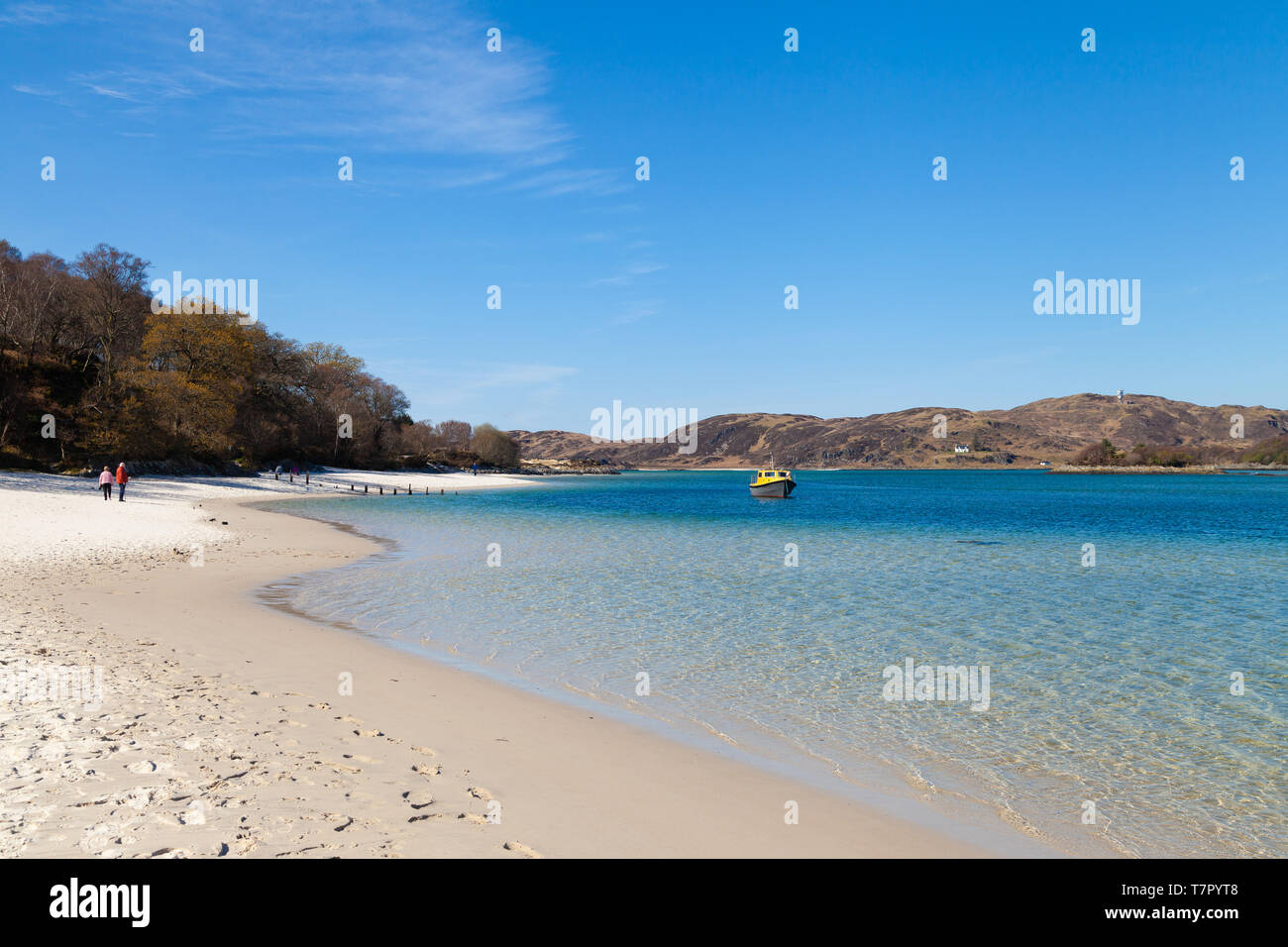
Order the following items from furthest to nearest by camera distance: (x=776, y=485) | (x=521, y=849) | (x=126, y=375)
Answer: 1. (x=776, y=485)
2. (x=126, y=375)
3. (x=521, y=849)

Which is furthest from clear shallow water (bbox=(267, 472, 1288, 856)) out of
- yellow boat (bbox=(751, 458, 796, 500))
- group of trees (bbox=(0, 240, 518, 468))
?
yellow boat (bbox=(751, 458, 796, 500))

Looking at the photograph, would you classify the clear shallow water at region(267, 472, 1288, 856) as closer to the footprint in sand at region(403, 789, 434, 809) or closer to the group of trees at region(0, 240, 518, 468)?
the footprint in sand at region(403, 789, 434, 809)

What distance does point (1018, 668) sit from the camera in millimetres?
13719

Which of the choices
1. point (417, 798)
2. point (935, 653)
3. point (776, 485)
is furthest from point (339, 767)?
point (776, 485)

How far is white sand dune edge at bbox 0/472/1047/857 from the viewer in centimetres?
550

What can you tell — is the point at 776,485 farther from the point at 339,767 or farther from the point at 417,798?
the point at 417,798

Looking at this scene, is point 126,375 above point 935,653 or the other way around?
above

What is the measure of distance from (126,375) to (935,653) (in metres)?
67.9

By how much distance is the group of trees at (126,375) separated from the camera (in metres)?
55.8

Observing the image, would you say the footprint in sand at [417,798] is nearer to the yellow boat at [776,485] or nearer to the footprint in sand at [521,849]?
the footprint in sand at [521,849]

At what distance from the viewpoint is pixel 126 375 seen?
198ft

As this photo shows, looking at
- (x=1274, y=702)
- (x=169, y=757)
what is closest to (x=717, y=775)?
(x=169, y=757)
